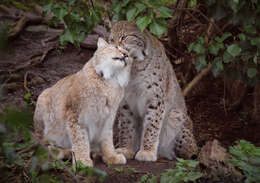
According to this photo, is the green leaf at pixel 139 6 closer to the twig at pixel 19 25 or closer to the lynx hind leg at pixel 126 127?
the lynx hind leg at pixel 126 127

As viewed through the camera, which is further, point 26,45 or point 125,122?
point 26,45

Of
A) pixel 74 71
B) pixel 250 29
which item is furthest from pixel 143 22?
pixel 74 71

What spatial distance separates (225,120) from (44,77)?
367 cm

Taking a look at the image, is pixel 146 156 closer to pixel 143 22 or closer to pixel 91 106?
pixel 91 106

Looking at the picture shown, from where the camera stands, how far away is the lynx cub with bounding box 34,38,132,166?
11.4 feet

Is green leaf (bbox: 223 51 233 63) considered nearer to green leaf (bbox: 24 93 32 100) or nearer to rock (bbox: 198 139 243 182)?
rock (bbox: 198 139 243 182)

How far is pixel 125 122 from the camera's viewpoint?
4613mm

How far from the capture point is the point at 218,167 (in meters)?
2.99

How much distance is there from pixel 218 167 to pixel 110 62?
147 centimetres

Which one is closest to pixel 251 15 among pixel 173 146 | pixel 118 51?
pixel 118 51

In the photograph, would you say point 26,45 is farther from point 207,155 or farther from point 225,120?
point 207,155

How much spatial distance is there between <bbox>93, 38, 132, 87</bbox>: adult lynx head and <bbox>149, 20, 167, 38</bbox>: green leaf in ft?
1.34

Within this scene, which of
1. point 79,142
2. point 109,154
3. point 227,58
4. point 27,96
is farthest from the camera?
point 27,96

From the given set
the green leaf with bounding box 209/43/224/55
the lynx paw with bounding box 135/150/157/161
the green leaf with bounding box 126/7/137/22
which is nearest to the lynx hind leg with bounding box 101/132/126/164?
the lynx paw with bounding box 135/150/157/161
